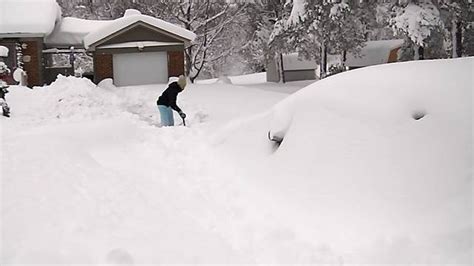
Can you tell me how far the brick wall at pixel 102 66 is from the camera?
2194 cm

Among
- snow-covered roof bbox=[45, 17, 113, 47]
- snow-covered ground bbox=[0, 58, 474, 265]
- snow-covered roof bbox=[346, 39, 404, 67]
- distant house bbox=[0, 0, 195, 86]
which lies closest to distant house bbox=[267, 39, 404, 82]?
snow-covered roof bbox=[346, 39, 404, 67]

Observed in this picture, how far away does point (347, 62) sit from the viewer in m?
32.2

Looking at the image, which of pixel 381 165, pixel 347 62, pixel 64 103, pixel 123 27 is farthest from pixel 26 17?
pixel 381 165

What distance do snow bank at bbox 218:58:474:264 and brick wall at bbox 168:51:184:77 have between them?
16.7 meters

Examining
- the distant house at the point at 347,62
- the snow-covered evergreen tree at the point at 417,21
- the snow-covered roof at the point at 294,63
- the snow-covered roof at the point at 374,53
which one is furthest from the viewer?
the snow-covered roof at the point at 294,63

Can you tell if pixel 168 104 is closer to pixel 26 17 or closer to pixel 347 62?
pixel 26 17

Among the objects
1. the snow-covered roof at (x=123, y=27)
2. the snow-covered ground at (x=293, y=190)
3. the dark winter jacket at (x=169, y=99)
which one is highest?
the snow-covered roof at (x=123, y=27)

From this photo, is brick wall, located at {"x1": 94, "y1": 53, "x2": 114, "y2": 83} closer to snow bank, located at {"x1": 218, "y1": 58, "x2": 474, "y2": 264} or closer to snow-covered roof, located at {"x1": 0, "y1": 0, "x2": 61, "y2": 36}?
snow-covered roof, located at {"x1": 0, "y1": 0, "x2": 61, "y2": 36}

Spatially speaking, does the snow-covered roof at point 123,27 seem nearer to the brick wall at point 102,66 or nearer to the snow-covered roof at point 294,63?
the brick wall at point 102,66

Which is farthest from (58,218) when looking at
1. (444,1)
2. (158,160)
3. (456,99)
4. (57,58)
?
(57,58)

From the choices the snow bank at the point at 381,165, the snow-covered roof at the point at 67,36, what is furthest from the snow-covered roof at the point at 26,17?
the snow bank at the point at 381,165

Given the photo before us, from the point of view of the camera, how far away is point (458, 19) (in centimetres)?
1789

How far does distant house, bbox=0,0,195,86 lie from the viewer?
2142 centimetres

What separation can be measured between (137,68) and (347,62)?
15.5 metres
